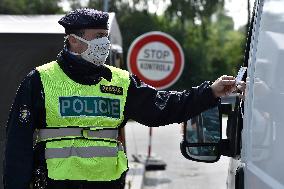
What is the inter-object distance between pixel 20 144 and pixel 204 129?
0.87m

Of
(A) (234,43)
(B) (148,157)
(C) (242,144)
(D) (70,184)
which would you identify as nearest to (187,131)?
(C) (242,144)

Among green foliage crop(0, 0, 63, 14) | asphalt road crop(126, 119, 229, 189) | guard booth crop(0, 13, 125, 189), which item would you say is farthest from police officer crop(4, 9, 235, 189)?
green foliage crop(0, 0, 63, 14)

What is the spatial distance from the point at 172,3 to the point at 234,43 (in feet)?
34.5

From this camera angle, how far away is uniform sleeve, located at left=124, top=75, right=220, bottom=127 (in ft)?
11.9

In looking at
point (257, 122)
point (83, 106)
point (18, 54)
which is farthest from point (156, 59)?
point (257, 122)

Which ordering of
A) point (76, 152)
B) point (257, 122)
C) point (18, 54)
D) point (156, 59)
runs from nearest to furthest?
point (257, 122) → point (76, 152) → point (18, 54) → point (156, 59)

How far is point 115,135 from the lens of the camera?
3568 mm

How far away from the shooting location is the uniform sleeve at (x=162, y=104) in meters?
3.62

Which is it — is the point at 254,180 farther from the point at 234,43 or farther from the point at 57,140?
the point at 234,43

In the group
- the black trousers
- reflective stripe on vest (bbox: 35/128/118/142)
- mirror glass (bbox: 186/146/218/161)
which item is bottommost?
the black trousers

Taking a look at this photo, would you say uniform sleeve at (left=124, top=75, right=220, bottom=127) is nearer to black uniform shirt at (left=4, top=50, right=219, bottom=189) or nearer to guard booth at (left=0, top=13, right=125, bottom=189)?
black uniform shirt at (left=4, top=50, right=219, bottom=189)

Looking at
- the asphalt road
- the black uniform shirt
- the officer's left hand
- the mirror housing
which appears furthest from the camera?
the asphalt road

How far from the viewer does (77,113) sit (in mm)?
3449

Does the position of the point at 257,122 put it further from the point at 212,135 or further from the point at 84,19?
the point at 84,19
